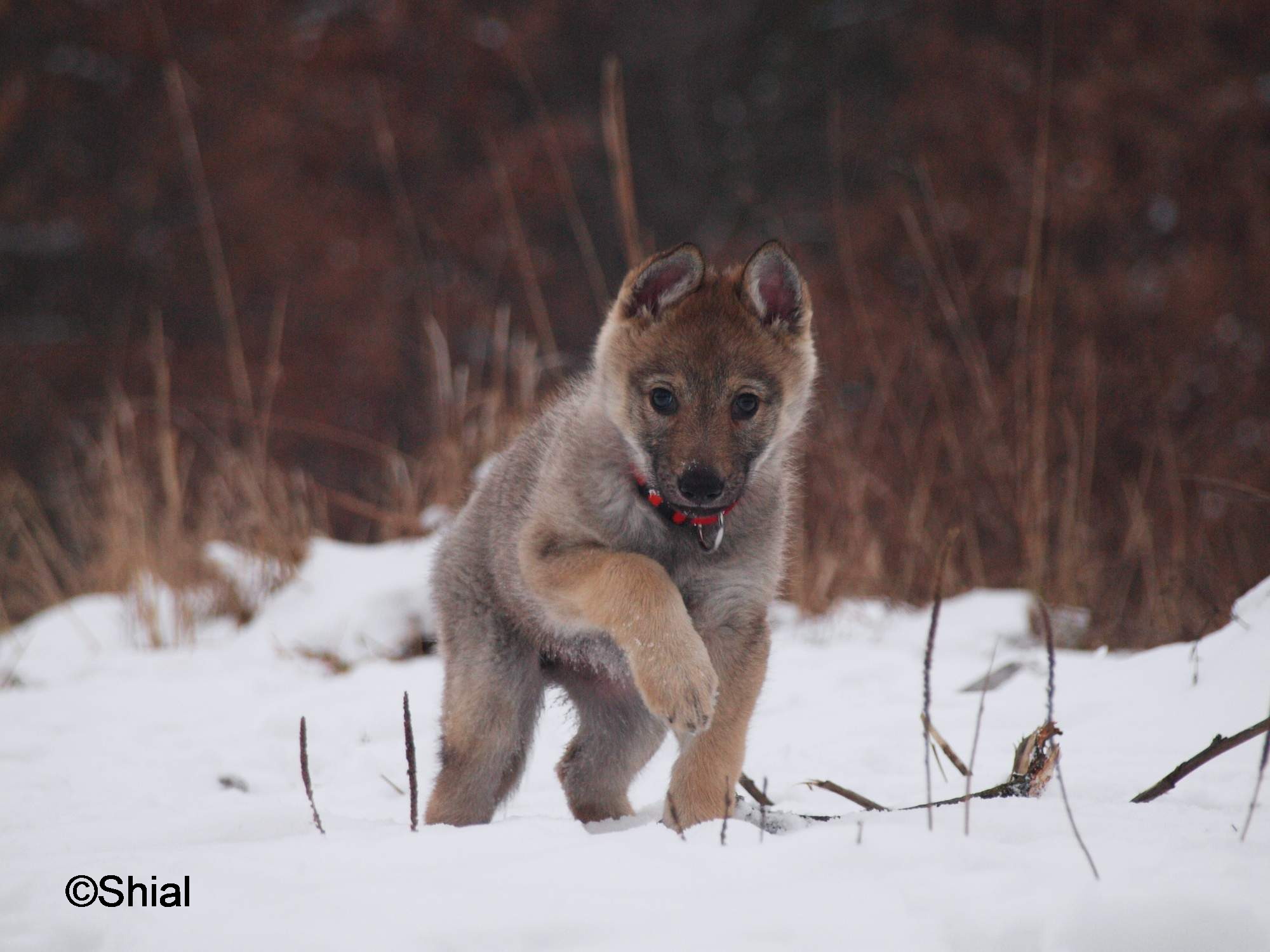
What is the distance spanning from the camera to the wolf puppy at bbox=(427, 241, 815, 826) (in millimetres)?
3406

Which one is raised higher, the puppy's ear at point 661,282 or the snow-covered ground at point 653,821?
the puppy's ear at point 661,282

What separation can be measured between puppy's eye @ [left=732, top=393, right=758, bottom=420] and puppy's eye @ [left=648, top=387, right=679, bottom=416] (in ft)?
0.58

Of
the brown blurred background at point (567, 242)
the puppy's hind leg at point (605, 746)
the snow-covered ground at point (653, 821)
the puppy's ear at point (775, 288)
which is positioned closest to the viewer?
the snow-covered ground at point (653, 821)

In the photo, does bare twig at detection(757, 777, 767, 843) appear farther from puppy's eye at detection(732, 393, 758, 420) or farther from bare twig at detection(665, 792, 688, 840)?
puppy's eye at detection(732, 393, 758, 420)

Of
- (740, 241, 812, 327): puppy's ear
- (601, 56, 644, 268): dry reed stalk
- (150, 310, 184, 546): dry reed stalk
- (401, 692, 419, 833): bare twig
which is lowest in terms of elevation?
(401, 692, 419, 833): bare twig

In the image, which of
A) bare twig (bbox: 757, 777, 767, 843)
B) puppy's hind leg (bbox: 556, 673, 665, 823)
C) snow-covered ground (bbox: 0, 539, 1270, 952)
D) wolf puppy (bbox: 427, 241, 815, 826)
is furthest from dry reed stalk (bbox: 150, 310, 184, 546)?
bare twig (bbox: 757, 777, 767, 843)

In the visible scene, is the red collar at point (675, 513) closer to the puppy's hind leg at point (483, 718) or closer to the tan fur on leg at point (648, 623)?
the tan fur on leg at point (648, 623)

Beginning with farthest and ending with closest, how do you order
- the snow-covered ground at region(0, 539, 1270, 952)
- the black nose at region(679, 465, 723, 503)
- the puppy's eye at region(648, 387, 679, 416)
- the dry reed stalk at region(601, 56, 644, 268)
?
the dry reed stalk at region(601, 56, 644, 268), the puppy's eye at region(648, 387, 679, 416), the black nose at region(679, 465, 723, 503), the snow-covered ground at region(0, 539, 1270, 952)

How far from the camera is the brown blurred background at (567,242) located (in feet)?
25.7

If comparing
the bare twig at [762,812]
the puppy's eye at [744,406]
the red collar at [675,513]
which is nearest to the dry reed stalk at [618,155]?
the puppy's eye at [744,406]

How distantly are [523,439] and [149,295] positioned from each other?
13.8 m

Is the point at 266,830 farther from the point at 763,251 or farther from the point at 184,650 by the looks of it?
the point at 184,650

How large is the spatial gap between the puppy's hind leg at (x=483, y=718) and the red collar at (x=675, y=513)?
637 millimetres

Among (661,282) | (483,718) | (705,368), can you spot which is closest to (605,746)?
(483,718)
